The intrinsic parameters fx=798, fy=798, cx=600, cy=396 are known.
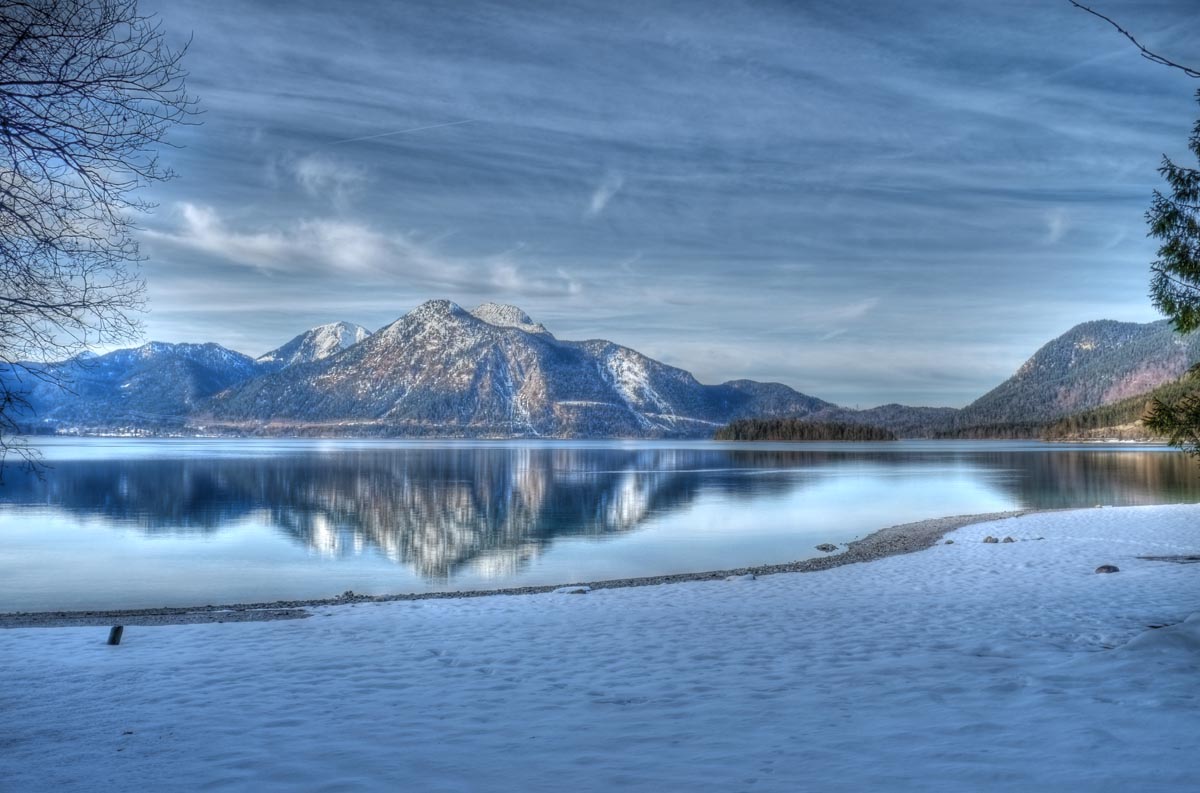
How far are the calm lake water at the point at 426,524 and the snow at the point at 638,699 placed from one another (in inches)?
460

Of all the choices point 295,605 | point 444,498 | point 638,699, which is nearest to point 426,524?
point 444,498

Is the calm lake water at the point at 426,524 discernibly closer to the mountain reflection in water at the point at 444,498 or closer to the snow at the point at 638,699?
the mountain reflection in water at the point at 444,498

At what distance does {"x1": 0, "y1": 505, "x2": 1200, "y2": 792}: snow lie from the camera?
20.7ft

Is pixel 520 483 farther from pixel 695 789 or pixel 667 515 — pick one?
pixel 695 789

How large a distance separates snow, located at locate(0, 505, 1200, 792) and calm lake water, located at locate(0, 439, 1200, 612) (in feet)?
38.3

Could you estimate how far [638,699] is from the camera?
8.73 m

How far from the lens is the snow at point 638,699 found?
6320 mm

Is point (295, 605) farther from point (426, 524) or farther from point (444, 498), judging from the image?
point (444, 498)

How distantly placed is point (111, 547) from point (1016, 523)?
37.9 meters

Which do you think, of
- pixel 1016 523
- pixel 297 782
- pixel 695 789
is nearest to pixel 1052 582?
pixel 695 789

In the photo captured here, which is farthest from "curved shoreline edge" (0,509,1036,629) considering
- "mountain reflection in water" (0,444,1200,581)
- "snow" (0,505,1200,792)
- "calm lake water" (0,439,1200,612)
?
"mountain reflection in water" (0,444,1200,581)

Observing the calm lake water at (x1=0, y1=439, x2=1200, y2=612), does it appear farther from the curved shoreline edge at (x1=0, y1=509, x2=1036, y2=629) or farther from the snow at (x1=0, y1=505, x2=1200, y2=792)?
the snow at (x1=0, y1=505, x2=1200, y2=792)

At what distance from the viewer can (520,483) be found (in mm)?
74562

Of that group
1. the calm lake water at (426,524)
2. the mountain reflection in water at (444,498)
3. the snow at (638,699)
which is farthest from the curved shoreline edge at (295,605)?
the mountain reflection in water at (444,498)
